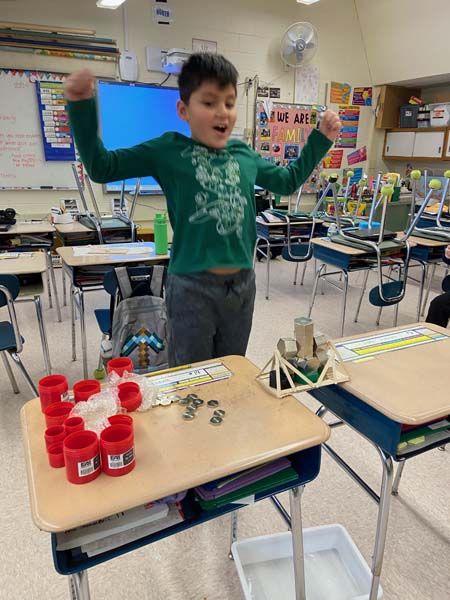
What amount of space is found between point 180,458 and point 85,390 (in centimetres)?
27

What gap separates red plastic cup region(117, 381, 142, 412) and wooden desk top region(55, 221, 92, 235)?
2.45m

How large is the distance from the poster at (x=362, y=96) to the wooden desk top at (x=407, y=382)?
573cm

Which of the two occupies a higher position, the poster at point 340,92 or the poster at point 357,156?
the poster at point 340,92

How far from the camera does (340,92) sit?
19.4 feet

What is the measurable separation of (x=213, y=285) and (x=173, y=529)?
0.62 metres

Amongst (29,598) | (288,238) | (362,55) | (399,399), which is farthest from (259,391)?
(362,55)

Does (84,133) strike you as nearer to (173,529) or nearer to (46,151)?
(173,529)

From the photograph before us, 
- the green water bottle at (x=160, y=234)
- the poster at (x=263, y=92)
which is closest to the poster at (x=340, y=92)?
the poster at (x=263, y=92)

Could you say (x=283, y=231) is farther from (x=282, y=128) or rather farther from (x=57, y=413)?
(x=57, y=413)

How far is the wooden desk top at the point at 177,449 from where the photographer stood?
26.4 inches

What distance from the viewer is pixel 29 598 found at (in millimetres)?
1214

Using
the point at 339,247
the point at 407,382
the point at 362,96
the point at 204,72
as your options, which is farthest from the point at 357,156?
the point at 407,382

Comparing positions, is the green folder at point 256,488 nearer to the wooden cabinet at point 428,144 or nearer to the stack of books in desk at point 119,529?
the stack of books in desk at point 119,529

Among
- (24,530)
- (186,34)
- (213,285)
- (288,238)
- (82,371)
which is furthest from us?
(186,34)
